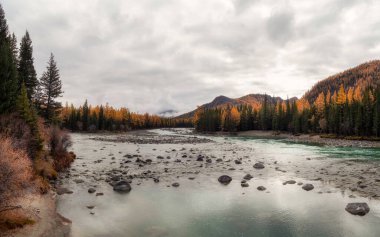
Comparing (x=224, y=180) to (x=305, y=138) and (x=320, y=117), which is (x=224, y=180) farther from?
(x=320, y=117)

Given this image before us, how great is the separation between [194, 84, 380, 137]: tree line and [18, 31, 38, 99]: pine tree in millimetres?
92807

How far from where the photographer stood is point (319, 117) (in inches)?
4385

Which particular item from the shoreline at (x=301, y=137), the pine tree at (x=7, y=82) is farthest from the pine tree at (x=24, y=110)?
the shoreline at (x=301, y=137)

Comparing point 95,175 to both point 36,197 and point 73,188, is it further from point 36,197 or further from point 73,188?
point 36,197

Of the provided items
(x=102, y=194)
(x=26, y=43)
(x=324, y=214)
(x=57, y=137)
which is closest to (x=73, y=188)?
(x=102, y=194)

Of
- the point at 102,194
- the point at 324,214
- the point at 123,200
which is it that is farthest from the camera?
the point at 102,194

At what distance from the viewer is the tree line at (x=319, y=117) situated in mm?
88250

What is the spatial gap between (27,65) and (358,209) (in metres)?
59.1

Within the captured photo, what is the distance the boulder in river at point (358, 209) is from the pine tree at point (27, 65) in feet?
175

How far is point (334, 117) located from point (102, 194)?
94389 millimetres

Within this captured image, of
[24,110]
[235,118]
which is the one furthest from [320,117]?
[24,110]

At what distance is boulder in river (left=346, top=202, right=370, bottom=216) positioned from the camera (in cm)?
1983

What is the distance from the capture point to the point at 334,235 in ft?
54.2

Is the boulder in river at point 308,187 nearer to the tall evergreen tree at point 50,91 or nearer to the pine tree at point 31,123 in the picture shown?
the pine tree at point 31,123
